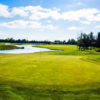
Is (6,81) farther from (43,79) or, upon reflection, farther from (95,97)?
(95,97)

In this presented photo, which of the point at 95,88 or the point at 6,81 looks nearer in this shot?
the point at 95,88

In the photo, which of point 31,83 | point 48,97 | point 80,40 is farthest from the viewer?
point 80,40

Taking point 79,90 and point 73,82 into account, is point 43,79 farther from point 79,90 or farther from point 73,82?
point 79,90

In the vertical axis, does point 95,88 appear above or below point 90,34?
below

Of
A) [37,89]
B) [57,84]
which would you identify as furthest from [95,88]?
[37,89]

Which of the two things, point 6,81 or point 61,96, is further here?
point 6,81

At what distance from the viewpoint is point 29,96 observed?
5.64 metres

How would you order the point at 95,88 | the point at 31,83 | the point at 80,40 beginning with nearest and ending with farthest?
the point at 95,88, the point at 31,83, the point at 80,40

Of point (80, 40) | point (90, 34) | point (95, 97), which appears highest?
point (90, 34)

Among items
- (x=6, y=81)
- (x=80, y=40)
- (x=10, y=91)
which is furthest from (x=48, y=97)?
(x=80, y=40)

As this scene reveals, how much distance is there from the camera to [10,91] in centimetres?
617

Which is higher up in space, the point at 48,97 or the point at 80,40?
the point at 80,40

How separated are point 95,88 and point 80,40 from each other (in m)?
60.1

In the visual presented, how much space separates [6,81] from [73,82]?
4.78 m
